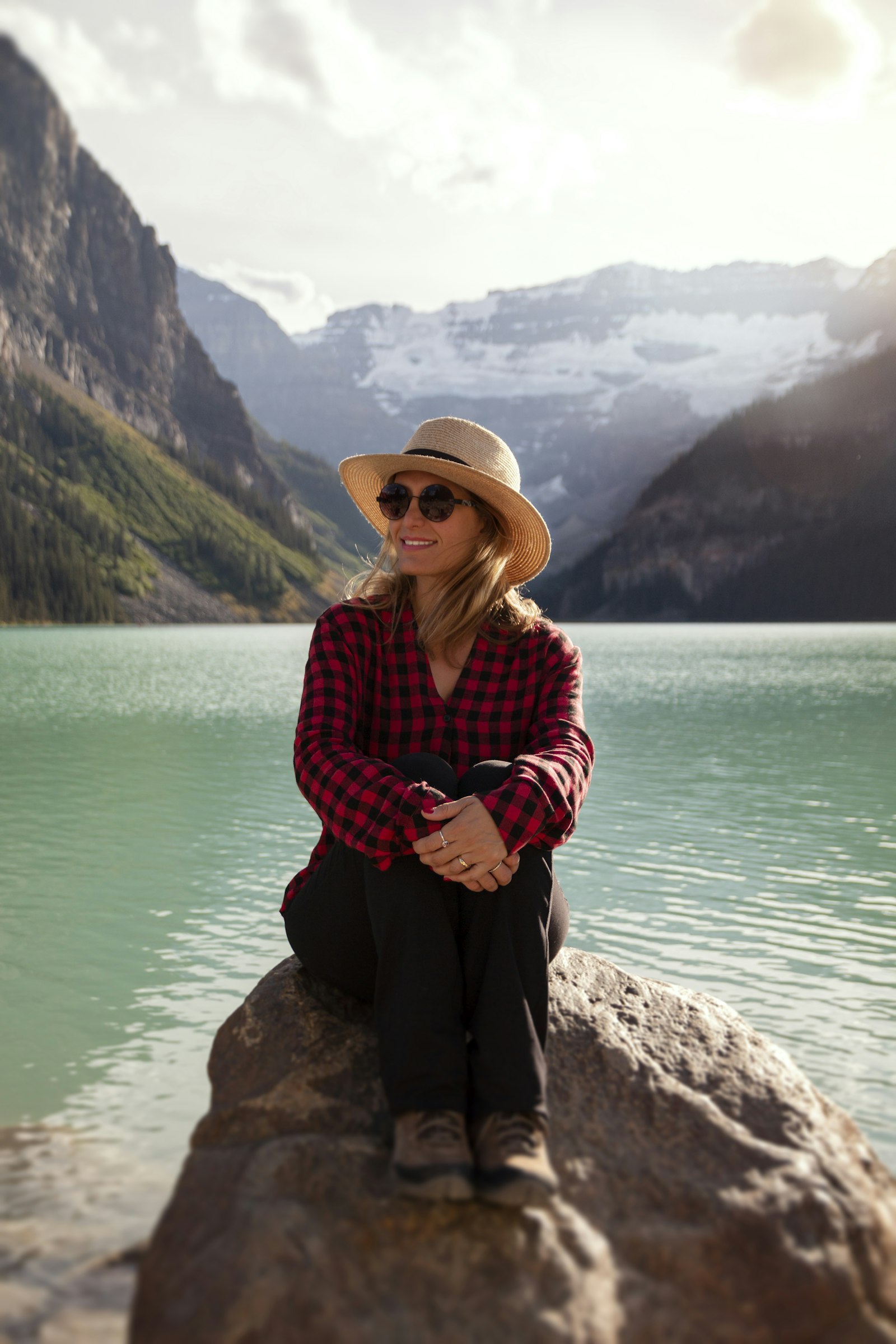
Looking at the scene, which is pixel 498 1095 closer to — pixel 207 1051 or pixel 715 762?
pixel 207 1051

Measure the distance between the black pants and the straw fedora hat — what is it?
4.59 feet

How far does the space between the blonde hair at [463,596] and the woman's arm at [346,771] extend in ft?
1.00

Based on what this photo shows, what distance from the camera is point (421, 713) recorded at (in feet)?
14.1

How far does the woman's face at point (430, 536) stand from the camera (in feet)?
14.9

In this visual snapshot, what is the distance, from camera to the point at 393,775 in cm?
372

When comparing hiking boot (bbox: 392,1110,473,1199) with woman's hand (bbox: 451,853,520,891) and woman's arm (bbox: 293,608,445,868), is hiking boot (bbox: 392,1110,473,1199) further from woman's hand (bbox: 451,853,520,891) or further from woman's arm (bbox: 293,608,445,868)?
woman's arm (bbox: 293,608,445,868)

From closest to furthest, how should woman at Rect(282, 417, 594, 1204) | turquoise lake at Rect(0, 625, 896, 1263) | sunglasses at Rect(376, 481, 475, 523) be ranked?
woman at Rect(282, 417, 594, 1204), sunglasses at Rect(376, 481, 475, 523), turquoise lake at Rect(0, 625, 896, 1263)

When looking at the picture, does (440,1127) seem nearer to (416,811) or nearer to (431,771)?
(416,811)

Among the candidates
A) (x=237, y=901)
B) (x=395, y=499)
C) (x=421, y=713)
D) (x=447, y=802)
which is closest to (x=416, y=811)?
(x=447, y=802)

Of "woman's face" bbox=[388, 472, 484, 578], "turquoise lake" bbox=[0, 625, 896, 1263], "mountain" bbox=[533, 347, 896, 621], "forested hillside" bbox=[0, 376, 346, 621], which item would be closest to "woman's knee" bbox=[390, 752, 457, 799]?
"woman's face" bbox=[388, 472, 484, 578]

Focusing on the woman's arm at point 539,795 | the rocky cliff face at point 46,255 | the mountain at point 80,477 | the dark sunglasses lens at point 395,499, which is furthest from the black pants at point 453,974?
the rocky cliff face at point 46,255

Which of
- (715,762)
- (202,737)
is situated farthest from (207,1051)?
(202,737)

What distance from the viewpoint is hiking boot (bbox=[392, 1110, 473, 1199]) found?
293 centimetres

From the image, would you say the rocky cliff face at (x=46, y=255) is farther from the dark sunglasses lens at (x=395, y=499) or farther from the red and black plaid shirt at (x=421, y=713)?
the red and black plaid shirt at (x=421, y=713)
